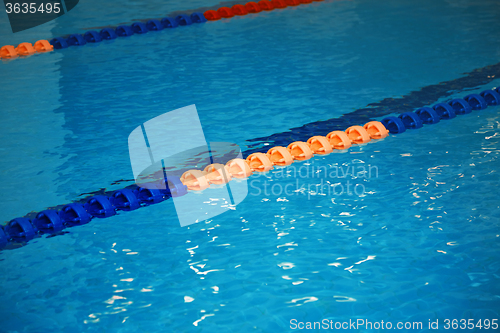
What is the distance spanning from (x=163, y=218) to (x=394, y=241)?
1746mm

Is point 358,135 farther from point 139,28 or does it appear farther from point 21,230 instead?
point 139,28

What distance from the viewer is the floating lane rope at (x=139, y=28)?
855 centimetres

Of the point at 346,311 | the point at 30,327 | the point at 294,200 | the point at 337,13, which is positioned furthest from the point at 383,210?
the point at 337,13

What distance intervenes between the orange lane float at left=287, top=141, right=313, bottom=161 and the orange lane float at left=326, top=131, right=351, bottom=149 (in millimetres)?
330

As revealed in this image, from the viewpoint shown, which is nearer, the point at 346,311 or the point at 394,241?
the point at 346,311

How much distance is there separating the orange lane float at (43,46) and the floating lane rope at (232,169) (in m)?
5.44

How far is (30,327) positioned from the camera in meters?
2.81

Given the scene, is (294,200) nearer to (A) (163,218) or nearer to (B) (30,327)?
(A) (163,218)

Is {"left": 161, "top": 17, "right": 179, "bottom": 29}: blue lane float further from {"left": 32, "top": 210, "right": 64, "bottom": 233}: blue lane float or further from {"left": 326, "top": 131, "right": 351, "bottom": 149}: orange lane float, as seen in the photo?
{"left": 32, "top": 210, "right": 64, "bottom": 233}: blue lane float

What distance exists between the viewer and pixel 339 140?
5.05 m

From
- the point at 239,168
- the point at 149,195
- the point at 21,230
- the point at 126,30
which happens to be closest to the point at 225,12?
the point at 126,30

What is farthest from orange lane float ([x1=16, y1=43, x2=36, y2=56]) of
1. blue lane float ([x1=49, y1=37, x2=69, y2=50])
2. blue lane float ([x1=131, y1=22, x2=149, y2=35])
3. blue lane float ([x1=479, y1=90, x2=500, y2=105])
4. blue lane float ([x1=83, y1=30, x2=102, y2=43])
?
blue lane float ([x1=479, y1=90, x2=500, y2=105])

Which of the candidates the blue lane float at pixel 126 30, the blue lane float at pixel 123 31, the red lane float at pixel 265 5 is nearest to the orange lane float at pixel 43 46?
the blue lane float at pixel 126 30

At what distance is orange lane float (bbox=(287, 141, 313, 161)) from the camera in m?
4.80
